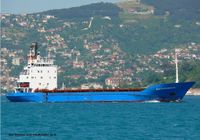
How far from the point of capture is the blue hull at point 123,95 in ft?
408

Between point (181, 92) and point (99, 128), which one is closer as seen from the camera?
point (99, 128)

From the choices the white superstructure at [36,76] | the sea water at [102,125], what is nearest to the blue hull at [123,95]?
the white superstructure at [36,76]

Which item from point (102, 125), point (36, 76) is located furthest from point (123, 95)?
point (102, 125)

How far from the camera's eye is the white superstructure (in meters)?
138

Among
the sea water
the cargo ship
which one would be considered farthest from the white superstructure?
the sea water

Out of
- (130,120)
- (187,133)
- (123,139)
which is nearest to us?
(123,139)

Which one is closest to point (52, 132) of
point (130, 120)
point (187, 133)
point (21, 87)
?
point (187, 133)

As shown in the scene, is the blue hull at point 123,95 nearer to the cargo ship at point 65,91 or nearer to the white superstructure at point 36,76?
the cargo ship at point 65,91

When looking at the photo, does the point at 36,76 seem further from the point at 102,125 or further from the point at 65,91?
the point at 102,125

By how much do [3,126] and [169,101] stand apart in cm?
5410

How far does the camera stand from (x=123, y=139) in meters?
64.9

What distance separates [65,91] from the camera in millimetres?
132000

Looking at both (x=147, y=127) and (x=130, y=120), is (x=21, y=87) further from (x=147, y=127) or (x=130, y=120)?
(x=147, y=127)

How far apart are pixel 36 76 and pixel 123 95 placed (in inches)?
648
